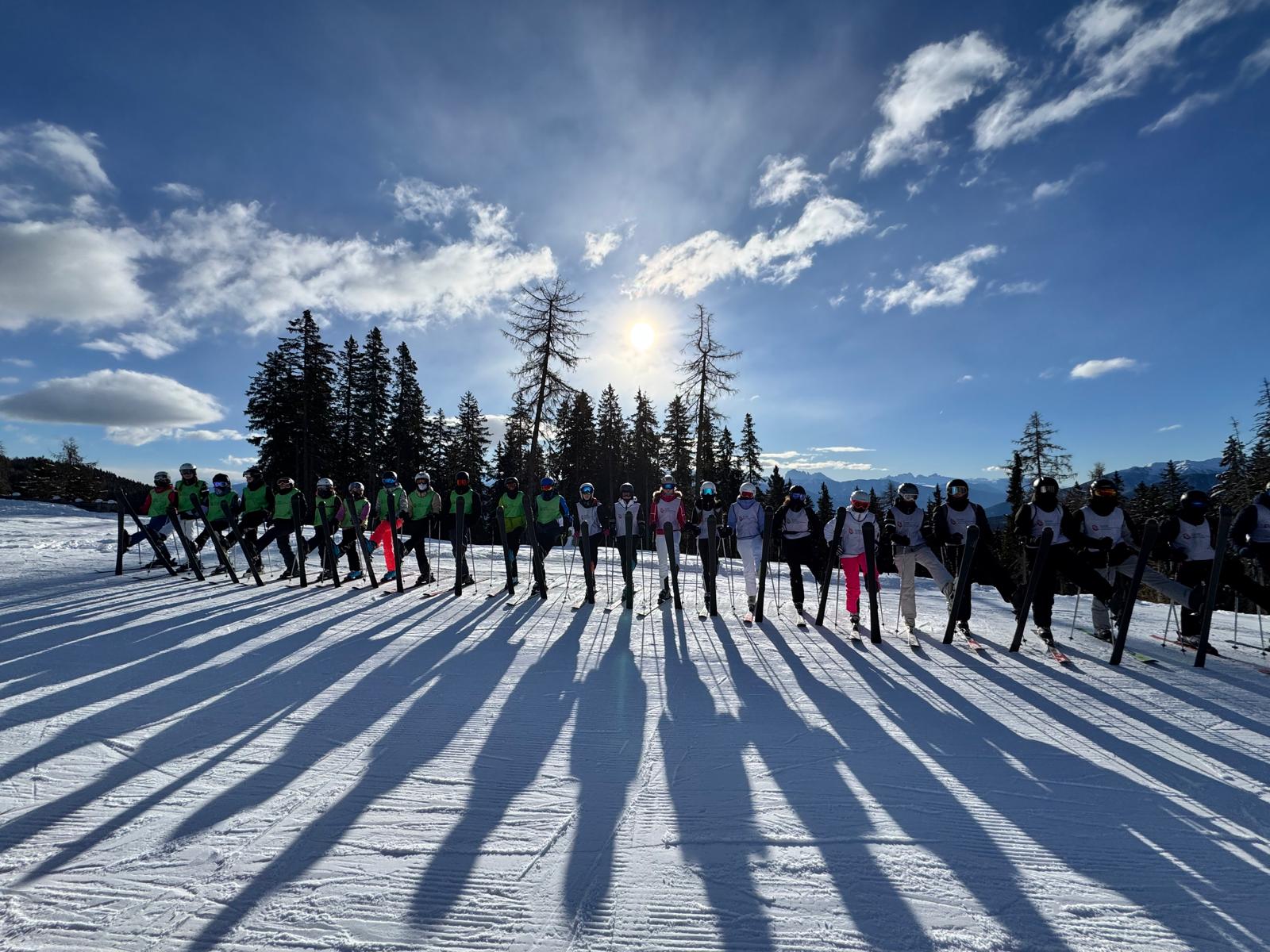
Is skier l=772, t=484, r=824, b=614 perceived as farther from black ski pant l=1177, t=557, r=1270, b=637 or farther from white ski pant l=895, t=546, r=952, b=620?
black ski pant l=1177, t=557, r=1270, b=637

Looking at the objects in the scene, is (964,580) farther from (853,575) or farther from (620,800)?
(620,800)

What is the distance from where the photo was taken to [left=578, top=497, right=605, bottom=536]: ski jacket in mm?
10133

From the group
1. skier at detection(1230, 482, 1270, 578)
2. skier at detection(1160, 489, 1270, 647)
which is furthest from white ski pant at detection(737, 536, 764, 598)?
skier at detection(1230, 482, 1270, 578)

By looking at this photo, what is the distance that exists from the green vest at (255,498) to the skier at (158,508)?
56.7 inches

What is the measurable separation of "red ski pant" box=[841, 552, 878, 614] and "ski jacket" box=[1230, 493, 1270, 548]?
166 inches

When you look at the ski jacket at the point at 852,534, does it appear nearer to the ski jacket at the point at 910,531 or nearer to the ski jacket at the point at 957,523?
the ski jacket at the point at 910,531

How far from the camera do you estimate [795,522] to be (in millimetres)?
8805

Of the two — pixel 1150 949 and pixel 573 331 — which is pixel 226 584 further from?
pixel 573 331

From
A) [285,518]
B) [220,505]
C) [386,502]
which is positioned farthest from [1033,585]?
[220,505]

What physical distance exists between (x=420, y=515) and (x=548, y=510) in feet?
8.98

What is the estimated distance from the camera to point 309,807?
286 centimetres

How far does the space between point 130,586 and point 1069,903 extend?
1331 cm

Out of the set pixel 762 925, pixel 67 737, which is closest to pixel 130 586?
pixel 67 737

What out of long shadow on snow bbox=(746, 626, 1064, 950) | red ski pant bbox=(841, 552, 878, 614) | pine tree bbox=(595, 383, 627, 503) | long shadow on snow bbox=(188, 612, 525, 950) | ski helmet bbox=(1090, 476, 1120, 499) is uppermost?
pine tree bbox=(595, 383, 627, 503)
